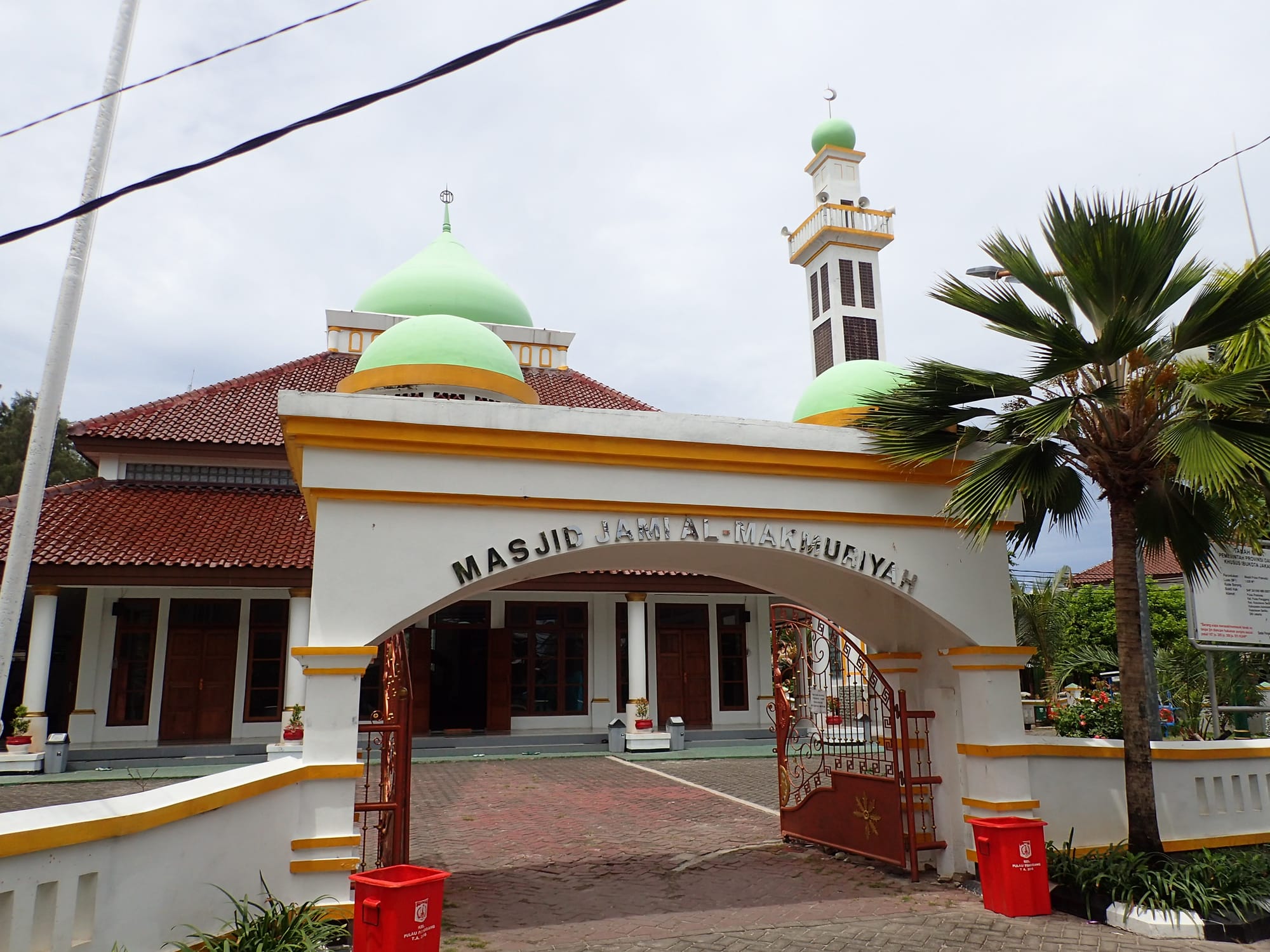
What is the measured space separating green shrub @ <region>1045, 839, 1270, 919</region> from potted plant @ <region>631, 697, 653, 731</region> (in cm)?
1208

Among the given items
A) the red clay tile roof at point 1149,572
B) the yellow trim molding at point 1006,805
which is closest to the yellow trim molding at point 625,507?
the yellow trim molding at point 1006,805

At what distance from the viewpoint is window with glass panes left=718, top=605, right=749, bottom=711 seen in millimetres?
22250

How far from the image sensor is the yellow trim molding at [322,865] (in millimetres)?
6234

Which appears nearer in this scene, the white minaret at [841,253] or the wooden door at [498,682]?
the wooden door at [498,682]

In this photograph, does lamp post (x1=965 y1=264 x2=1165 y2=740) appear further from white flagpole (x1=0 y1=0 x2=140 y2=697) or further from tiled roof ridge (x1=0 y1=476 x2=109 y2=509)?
tiled roof ridge (x1=0 y1=476 x2=109 y2=509)

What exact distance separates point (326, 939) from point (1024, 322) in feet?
22.9

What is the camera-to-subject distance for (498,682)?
20.4m

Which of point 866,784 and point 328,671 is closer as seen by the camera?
point 328,671

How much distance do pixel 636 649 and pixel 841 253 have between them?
870 inches

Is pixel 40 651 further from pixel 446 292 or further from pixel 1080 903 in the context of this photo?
pixel 1080 903

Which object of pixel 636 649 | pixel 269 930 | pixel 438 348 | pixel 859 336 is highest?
pixel 859 336

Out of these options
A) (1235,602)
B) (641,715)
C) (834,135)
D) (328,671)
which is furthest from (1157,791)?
(834,135)

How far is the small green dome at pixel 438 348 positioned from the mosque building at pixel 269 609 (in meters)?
0.66

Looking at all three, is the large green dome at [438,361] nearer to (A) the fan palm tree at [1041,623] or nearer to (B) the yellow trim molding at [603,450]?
(B) the yellow trim molding at [603,450]
